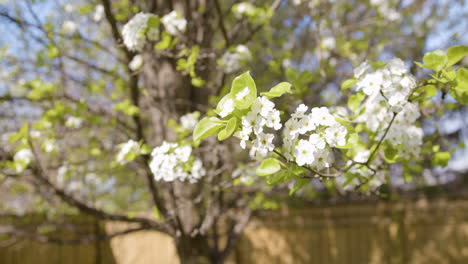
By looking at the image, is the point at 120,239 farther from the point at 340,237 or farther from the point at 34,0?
the point at 34,0

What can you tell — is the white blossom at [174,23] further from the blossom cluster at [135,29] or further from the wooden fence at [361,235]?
the wooden fence at [361,235]

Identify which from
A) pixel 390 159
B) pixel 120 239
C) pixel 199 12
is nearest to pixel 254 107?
pixel 390 159

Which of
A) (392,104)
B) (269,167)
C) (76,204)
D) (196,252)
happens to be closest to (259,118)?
(269,167)

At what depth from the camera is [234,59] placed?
204 cm

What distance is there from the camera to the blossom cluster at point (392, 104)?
1267 mm

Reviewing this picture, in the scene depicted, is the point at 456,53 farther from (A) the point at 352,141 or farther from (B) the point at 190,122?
(B) the point at 190,122

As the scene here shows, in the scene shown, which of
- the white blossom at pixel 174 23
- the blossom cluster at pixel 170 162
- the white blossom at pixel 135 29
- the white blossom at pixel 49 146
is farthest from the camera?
the white blossom at pixel 49 146

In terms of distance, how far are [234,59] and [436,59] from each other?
42.6 inches

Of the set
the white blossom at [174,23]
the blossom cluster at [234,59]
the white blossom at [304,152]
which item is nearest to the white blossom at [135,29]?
the white blossom at [174,23]

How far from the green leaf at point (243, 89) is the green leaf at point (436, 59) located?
0.62 meters

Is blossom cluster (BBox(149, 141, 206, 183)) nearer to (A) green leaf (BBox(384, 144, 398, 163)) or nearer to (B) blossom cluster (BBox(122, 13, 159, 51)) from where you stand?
(B) blossom cluster (BBox(122, 13, 159, 51))

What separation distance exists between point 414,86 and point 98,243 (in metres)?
5.37

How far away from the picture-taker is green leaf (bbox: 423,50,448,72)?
1188 millimetres

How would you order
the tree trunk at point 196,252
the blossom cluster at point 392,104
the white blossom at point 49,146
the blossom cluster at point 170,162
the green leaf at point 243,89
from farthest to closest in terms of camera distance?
the white blossom at point 49,146 → the tree trunk at point 196,252 → the blossom cluster at point 170,162 → the blossom cluster at point 392,104 → the green leaf at point 243,89
